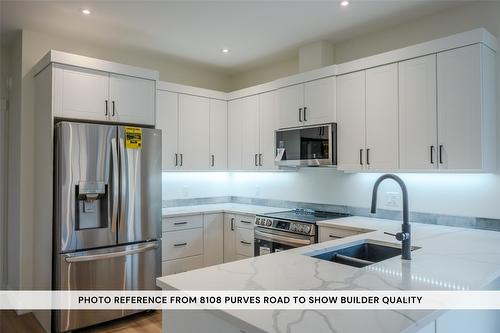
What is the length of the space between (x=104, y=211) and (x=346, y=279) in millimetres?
2323

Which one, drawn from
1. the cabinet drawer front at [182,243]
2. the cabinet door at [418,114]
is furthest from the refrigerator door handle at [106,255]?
the cabinet door at [418,114]

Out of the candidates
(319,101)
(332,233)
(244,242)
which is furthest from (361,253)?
(244,242)

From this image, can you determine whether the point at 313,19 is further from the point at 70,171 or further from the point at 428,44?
the point at 70,171

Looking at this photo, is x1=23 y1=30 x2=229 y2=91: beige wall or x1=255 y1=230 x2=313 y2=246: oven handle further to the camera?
x1=23 y1=30 x2=229 y2=91: beige wall

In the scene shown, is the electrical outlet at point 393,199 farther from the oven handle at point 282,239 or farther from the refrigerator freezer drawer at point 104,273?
the refrigerator freezer drawer at point 104,273

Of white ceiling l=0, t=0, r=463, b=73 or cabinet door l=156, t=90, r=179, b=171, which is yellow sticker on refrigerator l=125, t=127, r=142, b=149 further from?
white ceiling l=0, t=0, r=463, b=73

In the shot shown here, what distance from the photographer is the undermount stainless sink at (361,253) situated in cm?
194

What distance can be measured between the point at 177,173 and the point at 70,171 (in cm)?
167

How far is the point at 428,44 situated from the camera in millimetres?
2707

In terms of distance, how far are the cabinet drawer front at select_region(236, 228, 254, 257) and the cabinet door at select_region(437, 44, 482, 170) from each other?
2032mm

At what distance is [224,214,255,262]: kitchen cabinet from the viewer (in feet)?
12.5

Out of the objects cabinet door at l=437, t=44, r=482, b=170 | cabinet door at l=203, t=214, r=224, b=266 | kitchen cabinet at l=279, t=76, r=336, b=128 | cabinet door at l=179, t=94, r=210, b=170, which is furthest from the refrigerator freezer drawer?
cabinet door at l=437, t=44, r=482, b=170

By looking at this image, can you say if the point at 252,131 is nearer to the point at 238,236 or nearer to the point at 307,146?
the point at 307,146

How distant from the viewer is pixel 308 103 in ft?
11.7
